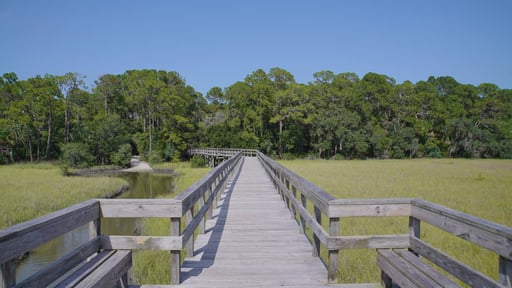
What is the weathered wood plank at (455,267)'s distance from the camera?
2000 millimetres

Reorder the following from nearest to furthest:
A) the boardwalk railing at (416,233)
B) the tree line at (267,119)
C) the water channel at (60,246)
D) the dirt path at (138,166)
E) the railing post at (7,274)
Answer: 1. the railing post at (7,274)
2. the boardwalk railing at (416,233)
3. the water channel at (60,246)
4. the dirt path at (138,166)
5. the tree line at (267,119)

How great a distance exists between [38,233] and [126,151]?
42115 millimetres

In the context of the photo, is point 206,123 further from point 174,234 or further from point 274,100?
point 174,234

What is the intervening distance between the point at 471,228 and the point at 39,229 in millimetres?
Answer: 3074

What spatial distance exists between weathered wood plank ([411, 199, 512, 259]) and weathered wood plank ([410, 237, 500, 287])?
0.19 m

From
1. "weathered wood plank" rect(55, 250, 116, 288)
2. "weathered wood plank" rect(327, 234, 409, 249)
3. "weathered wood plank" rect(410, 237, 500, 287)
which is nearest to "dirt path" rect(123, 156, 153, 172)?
"weathered wood plank" rect(55, 250, 116, 288)

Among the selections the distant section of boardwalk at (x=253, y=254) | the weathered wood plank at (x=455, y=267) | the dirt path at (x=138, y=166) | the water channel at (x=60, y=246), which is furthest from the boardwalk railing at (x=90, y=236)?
the dirt path at (x=138, y=166)

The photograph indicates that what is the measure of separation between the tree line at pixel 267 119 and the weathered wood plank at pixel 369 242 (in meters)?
40.1

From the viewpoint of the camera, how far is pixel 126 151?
4122 centimetres

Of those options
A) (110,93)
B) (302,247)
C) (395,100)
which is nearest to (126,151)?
(110,93)

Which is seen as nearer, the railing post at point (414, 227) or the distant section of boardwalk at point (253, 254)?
the railing post at point (414, 227)

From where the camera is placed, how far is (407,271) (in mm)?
2520

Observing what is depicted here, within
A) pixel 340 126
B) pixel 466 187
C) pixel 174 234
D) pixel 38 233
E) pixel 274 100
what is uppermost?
pixel 274 100

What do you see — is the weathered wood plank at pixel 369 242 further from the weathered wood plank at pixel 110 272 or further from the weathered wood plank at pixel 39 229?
the weathered wood plank at pixel 39 229
